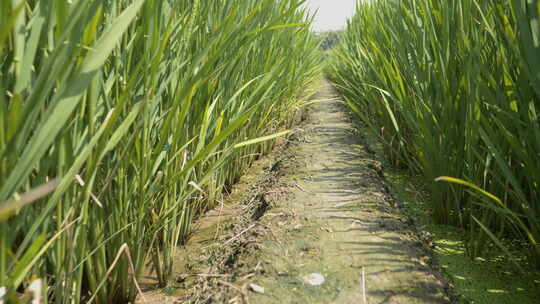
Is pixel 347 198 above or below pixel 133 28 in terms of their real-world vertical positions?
below

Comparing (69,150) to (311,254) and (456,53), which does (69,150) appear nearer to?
(311,254)

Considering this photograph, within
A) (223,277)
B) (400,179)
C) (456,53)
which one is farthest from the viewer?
(400,179)

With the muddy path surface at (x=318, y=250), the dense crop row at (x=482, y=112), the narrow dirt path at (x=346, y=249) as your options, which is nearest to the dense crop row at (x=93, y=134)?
the muddy path surface at (x=318, y=250)

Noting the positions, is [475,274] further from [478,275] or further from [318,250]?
[318,250]

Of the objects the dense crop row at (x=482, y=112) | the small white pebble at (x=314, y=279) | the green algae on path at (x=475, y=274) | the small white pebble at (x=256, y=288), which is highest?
the dense crop row at (x=482, y=112)

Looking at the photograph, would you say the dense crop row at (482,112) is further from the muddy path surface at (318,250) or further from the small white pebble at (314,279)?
the small white pebble at (314,279)

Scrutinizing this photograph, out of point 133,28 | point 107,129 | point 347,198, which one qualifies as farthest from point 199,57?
point 347,198

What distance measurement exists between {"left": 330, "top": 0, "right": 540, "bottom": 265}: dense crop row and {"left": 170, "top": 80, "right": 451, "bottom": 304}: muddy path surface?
164 mm

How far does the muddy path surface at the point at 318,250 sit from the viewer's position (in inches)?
27.9

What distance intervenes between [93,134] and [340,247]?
0.57 metres

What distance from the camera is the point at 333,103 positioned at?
348cm

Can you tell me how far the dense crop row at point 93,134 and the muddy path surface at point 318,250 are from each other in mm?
147

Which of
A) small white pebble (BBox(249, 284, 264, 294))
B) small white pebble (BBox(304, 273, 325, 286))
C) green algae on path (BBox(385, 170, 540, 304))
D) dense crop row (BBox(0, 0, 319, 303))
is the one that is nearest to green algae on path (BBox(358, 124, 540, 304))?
green algae on path (BBox(385, 170, 540, 304))

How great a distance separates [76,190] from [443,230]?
35.5 inches
